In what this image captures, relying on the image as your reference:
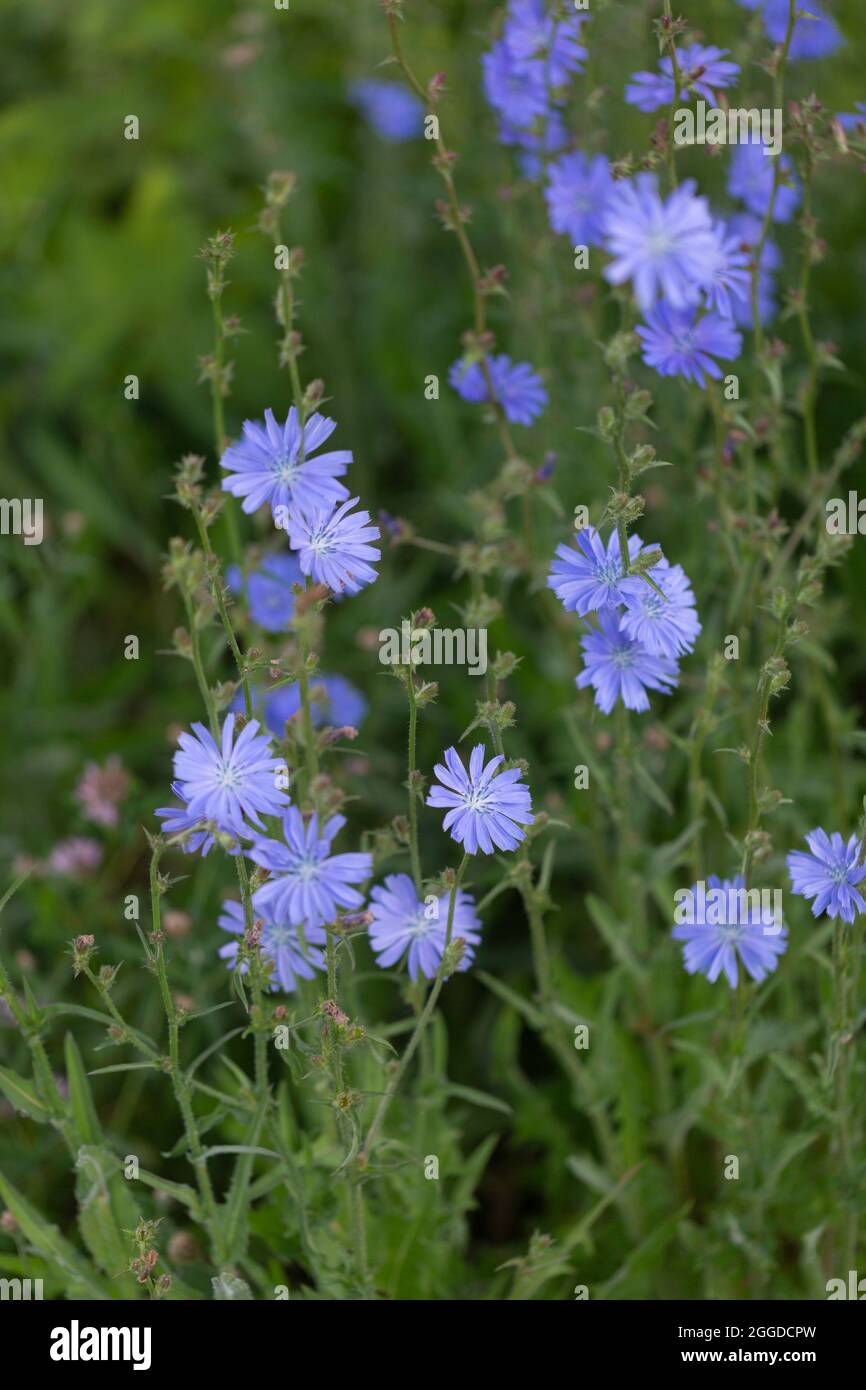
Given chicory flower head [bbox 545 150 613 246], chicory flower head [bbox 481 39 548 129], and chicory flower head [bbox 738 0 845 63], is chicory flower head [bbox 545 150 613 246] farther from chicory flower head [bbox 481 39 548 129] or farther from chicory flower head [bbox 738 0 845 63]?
chicory flower head [bbox 738 0 845 63]

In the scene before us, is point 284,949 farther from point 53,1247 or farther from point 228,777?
point 53,1247

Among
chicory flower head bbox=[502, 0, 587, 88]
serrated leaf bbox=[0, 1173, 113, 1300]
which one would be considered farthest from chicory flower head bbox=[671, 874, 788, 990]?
chicory flower head bbox=[502, 0, 587, 88]

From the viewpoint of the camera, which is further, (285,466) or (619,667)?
(619,667)

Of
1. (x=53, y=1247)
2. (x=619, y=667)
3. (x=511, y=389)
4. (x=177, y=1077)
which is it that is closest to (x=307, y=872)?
(x=177, y=1077)

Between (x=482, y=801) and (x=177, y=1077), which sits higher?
(x=482, y=801)

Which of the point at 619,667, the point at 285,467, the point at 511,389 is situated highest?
the point at 511,389

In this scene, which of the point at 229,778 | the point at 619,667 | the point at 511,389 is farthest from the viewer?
the point at 511,389

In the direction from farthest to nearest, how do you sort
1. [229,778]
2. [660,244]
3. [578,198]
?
[578,198]
[229,778]
[660,244]
